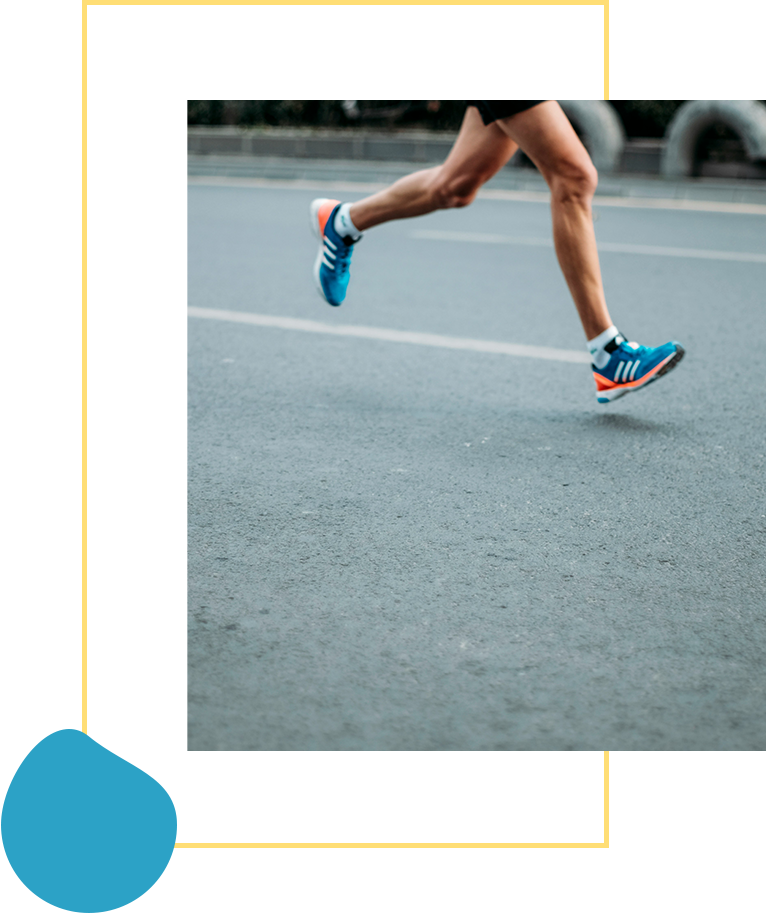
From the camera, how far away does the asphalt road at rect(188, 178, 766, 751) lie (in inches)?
73.9

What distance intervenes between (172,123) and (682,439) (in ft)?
7.61

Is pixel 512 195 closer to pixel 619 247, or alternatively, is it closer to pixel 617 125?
pixel 617 125

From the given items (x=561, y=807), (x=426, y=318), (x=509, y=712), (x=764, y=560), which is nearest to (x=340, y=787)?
(x=561, y=807)

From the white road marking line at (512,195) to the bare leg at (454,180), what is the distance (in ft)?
20.9

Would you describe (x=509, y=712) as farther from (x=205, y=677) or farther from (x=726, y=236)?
(x=726, y=236)

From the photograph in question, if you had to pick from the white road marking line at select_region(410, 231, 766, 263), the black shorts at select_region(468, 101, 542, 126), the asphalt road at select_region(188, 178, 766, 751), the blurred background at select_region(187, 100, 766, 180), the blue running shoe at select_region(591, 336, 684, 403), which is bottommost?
the asphalt road at select_region(188, 178, 766, 751)

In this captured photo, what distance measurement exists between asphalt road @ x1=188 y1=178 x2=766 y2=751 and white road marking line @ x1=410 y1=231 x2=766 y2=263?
6.33ft

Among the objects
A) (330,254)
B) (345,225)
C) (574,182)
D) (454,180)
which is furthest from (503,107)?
(330,254)

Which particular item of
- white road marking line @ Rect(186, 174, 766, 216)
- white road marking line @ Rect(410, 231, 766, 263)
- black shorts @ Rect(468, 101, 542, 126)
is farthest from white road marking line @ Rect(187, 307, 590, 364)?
white road marking line @ Rect(186, 174, 766, 216)

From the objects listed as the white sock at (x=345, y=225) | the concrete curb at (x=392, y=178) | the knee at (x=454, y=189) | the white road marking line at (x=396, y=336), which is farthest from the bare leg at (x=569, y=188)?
the concrete curb at (x=392, y=178)

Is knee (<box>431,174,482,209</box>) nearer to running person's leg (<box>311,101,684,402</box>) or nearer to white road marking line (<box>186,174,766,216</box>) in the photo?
running person's leg (<box>311,101,684,402</box>)

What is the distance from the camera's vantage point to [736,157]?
13.6m

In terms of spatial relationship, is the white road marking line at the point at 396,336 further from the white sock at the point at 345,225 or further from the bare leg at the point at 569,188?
the bare leg at the point at 569,188

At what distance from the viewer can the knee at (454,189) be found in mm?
3766
